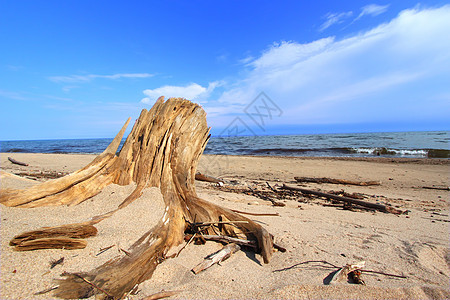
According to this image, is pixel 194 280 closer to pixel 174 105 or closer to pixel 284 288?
pixel 284 288

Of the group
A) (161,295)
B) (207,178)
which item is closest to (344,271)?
(161,295)

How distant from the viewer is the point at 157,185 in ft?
11.6

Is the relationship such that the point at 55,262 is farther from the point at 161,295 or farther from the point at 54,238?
the point at 161,295

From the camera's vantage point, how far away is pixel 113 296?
1.86 metres

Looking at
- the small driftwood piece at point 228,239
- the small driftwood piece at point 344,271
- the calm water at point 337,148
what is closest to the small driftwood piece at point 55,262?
the small driftwood piece at point 228,239

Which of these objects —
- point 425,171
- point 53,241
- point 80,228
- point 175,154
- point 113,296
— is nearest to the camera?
point 113,296

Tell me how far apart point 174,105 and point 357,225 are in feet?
13.5

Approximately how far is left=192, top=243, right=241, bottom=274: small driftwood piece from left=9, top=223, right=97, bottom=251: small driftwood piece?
123 cm

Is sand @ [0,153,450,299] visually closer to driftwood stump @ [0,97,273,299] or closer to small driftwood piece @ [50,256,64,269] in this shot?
small driftwood piece @ [50,256,64,269]

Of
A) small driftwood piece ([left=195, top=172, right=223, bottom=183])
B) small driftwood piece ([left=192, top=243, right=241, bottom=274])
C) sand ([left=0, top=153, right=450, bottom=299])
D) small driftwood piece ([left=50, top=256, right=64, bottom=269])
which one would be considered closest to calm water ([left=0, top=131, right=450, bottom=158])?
small driftwood piece ([left=195, top=172, right=223, bottom=183])

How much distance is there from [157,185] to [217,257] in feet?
5.04

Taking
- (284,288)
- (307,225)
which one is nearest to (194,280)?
(284,288)

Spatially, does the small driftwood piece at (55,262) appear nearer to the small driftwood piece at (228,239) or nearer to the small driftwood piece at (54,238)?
the small driftwood piece at (54,238)

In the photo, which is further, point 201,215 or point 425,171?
point 425,171
